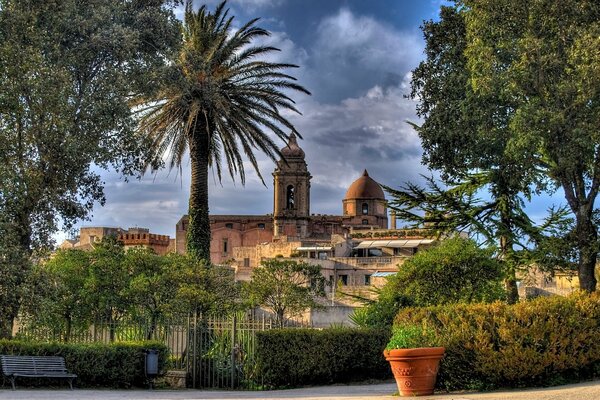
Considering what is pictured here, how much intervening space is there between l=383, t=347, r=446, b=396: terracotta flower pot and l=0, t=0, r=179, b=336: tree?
33.4 ft

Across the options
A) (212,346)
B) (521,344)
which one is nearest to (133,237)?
(212,346)

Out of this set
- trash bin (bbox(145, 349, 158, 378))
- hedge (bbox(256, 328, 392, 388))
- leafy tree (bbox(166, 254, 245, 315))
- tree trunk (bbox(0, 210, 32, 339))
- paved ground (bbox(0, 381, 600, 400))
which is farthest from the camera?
leafy tree (bbox(166, 254, 245, 315))

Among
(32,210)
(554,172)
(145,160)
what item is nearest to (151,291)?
(145,160)

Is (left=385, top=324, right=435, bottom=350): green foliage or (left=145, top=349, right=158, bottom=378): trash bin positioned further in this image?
(left=145, top=349, right=158, bottom=378): trash bin

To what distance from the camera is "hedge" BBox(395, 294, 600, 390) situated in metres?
14.9

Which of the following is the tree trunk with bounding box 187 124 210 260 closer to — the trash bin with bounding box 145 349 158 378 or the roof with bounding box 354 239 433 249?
the trash bin with bounding box 145 349 158 378

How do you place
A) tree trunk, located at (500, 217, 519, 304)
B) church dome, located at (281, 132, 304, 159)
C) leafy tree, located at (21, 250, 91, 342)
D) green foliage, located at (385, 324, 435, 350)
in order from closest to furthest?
green foliage, located at (385, 324, 435, 350)
leafy tree, located at (21, 250, 91, 342)
tree trunk, located at (500, 217, 519, 304)
church dome, located at (281, 132, 304, 159)

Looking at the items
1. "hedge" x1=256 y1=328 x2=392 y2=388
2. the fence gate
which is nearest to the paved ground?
"hedge" x1=256 y1=328 x2=392 y2=388

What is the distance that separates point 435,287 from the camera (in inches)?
989

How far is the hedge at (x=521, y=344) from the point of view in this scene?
14.9 meters

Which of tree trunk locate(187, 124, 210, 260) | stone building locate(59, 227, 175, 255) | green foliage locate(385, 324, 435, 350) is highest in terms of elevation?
stone building locate(59, 227, 175, 255)

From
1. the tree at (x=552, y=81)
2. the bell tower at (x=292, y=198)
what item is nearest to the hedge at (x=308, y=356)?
the tree at (x=552, y=81)

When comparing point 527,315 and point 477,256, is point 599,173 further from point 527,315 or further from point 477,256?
point 527,315

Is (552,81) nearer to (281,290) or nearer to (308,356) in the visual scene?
(308,356)
